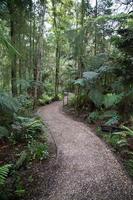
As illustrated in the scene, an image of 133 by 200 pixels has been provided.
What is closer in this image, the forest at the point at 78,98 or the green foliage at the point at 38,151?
the forest at the point at 78,98

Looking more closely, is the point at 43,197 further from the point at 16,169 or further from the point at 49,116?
the point at 49,116

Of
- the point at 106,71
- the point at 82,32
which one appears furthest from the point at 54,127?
the point at 82,32

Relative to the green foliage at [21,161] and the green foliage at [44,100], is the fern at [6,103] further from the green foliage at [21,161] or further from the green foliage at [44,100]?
the green foliage at [44,100]

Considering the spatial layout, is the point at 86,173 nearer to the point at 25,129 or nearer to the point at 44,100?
the point at 25,129

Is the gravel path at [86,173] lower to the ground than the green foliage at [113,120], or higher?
lower

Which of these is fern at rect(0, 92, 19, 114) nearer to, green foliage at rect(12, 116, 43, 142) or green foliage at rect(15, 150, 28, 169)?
green foliage at rect(12, 116, 43, 142)

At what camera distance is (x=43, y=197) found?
14.4 ft

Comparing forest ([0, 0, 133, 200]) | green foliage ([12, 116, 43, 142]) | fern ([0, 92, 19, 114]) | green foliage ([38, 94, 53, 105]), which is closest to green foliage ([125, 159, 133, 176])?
forest ([0, 0, 133, 200])

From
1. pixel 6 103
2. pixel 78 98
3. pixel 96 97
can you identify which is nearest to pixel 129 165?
pixel 6 103

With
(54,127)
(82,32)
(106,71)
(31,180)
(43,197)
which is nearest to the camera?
(43,197)

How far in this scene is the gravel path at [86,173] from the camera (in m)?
4.48

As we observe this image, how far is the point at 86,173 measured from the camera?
531cm

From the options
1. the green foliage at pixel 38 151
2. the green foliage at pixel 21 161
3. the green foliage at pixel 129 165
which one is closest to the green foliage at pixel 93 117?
the green foliage at pixel 38 151

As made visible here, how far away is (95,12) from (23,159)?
Result: 41.1ft
